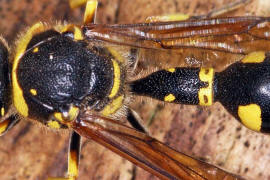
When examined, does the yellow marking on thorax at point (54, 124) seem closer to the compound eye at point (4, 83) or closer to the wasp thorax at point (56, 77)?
the wasp thorax at point (56, 77)

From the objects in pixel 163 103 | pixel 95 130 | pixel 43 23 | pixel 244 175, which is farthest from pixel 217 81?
pixel 43 23

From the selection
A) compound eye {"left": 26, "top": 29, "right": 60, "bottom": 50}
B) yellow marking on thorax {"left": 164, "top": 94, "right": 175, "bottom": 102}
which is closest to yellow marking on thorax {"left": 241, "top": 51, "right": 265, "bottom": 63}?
yellow marking on thorax {"left": 164, "top": 94, "right": 175, "bottom": 102}

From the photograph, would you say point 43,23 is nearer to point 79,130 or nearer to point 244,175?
point 79,130

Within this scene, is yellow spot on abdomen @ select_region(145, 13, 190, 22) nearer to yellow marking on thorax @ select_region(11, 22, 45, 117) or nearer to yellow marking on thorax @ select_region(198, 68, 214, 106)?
yellow marking on thorax @ select_region(198, 68, 214, 106)

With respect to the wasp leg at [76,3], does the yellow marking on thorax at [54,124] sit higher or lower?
lower

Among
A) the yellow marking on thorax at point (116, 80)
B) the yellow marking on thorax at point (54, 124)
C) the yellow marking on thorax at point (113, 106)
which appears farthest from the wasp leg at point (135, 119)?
the yellow marking on thorax at point (54, 124)

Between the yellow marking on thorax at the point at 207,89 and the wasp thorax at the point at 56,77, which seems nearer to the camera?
the wasp thorax at the point at 56,77

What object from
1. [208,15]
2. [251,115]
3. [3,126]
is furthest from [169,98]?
[3,126]

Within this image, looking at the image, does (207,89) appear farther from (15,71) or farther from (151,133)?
(15,71)
